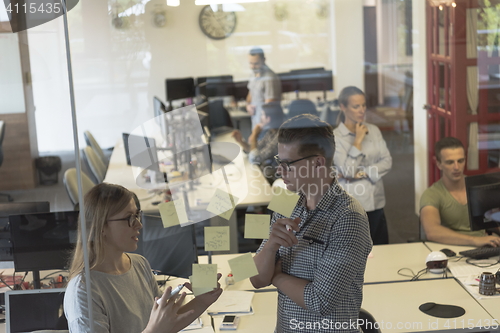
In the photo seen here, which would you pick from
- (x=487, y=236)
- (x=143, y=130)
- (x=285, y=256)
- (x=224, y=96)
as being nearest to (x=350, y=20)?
(x=224, y=96)

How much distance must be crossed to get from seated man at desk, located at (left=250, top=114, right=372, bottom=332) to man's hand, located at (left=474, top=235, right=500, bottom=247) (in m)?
1.53

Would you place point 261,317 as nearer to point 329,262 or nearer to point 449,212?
point 329,262

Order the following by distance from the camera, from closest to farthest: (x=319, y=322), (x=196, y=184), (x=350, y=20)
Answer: (x=319, y=322) < (x=196, y=184) < (x=350, y=20)

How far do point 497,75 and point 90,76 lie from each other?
3.20 m

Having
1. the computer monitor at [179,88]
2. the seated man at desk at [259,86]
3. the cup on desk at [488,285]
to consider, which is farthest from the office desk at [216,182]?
the cup on desk at [488,285]

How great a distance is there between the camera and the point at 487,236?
2834 mm

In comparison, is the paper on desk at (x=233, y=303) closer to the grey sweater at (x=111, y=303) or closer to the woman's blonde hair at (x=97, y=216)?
the grey sweater at (x=111, y=303)

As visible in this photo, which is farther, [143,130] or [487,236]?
[143,130]

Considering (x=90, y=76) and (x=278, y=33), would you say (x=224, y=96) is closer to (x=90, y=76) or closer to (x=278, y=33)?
(x=278, y=33)

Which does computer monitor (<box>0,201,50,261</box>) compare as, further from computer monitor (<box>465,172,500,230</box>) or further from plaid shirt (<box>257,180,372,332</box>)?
computer monitor (<box>465,172,500,230</box>)

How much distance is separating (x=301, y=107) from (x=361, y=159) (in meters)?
1.35

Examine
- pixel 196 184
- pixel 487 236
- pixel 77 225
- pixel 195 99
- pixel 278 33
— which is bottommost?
pixel 487 236

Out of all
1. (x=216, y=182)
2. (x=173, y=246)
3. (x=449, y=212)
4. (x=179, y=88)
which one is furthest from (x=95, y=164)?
(x=449, y=212)

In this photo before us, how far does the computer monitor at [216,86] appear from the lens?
188 inches
